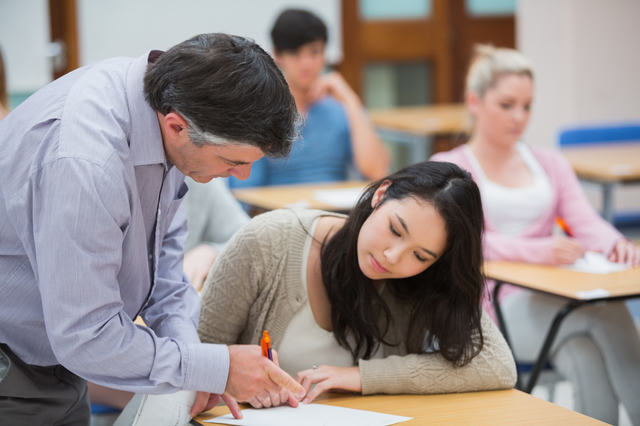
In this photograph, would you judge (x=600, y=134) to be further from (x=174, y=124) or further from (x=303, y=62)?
(x=174, y=124)

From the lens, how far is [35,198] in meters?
1.02

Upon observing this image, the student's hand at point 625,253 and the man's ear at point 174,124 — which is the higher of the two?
the man's ear at point 174,124

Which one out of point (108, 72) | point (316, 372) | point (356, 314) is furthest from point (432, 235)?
point (108, 72)

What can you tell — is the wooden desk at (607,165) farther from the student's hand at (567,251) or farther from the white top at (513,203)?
the student's hand at (567,251)

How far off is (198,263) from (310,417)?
2.74 feet

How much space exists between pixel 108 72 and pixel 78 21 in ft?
15.4

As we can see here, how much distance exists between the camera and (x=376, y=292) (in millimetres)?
1612

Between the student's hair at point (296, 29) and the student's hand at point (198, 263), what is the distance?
1565 millimetres

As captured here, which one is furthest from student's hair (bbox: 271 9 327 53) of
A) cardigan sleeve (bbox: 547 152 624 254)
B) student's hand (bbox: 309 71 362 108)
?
→ cardigan sleeve (bbox: 547 152 624 254)

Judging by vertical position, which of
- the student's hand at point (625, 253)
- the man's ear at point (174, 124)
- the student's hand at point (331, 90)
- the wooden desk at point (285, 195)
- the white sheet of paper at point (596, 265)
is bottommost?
the white sheet of paper at point (596, 265)

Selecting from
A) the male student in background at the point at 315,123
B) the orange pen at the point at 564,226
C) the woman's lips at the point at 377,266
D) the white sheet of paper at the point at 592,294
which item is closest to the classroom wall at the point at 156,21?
the male student in background at the point at 315,123

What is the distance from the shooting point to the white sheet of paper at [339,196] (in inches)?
113

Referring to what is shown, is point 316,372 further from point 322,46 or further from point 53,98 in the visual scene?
A: point 322,46

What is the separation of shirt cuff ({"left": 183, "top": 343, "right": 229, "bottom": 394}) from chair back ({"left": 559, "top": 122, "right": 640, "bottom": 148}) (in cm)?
331
